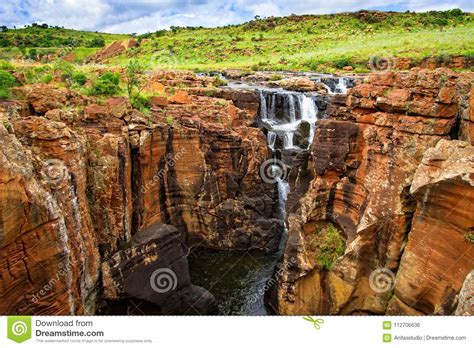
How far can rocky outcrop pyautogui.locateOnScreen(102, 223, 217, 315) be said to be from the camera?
1538 centimetres

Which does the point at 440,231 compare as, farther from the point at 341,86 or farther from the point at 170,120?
the point at 341,86

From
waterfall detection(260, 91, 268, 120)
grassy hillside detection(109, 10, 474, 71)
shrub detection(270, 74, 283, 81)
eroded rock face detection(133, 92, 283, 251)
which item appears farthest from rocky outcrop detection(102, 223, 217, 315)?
grassy hillside detection(109, 10, 474, 71)

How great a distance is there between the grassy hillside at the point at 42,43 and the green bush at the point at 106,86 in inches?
687

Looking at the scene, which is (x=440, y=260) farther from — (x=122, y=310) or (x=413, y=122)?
(x=122, y=310)

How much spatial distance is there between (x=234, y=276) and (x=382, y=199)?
9594mm

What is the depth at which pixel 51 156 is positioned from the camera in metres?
13.5

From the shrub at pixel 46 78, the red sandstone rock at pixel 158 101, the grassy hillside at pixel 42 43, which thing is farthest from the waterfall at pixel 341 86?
the grassy hillside at pixel 42 43

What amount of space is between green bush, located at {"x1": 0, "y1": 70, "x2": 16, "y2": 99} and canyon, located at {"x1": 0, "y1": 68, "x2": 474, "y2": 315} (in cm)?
59

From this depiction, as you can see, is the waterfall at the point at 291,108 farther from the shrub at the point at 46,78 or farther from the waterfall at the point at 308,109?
the shrub at the point at 46,78

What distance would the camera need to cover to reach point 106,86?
20.0 m

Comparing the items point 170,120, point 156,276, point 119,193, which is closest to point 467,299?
point 156,276

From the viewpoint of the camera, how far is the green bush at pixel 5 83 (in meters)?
16.4

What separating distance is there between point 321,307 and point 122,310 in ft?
25.3
